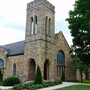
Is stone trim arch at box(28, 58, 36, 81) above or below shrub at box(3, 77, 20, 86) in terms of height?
above

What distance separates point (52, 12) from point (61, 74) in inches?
442

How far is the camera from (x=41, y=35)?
32531 mm

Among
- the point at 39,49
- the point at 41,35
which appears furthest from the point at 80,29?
the point at 39,49

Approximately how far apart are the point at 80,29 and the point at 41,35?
6722 millimetres

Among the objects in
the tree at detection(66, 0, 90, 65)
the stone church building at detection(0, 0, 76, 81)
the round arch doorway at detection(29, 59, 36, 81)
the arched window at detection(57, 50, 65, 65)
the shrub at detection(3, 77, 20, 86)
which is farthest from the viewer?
the arched window at detection(57, 50, 65, 65)

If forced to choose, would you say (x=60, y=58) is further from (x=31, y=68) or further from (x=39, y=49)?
(x=39, y=49)

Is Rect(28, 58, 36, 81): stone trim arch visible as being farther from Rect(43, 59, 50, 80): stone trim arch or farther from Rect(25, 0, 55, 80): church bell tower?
Rect(43, 59, 50, 80): stone trim arch

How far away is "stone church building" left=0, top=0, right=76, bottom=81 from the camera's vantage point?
3259 centimetres

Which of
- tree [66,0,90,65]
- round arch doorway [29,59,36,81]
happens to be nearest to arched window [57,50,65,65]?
round arch doorway [29,59,36,81]

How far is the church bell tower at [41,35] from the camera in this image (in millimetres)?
32219

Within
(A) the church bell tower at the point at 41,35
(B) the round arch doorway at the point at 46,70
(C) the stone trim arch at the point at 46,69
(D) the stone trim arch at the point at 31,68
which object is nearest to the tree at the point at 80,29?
(A) the church bell tower at the point at 41,35

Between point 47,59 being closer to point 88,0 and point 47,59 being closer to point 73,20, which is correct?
point 73,20

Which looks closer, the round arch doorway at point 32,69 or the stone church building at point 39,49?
the stone church building at point 39,49

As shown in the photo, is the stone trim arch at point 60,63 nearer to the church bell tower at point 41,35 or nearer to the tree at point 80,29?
the church bell tower at point 41,35
